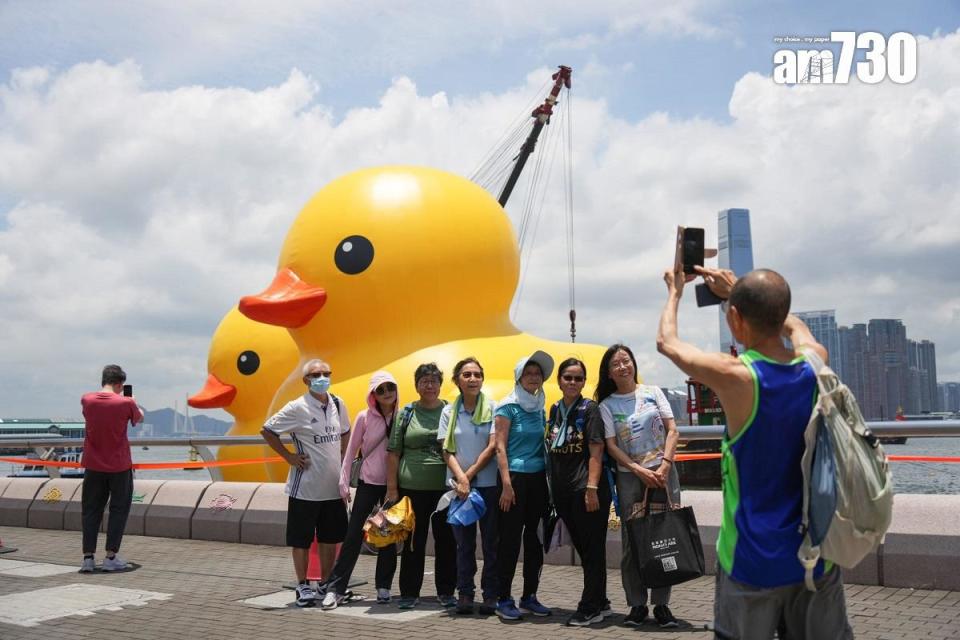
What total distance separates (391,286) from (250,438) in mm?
3633

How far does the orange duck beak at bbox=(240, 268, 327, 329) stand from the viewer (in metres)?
13.0

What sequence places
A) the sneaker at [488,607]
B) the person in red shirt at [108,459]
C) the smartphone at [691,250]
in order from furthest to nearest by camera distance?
the person in red shirt at [108,459]
the sneaker at [488,607]
the smartphone at [691,250]

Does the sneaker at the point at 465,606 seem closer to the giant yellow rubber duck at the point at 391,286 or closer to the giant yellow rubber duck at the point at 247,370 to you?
the giant yellow rubber duck at the point at 391,286

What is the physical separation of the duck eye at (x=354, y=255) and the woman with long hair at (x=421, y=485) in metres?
6.41

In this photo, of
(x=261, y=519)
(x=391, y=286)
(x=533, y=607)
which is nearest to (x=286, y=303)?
(x=391, y=286)

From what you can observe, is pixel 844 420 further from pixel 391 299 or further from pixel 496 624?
pixel 391 299

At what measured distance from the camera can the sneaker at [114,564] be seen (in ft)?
27.1

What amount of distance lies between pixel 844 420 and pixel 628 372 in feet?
10.4

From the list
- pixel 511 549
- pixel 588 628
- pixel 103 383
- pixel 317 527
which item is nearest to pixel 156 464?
pixel 103 383

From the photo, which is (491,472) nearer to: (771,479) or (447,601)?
(447,601)

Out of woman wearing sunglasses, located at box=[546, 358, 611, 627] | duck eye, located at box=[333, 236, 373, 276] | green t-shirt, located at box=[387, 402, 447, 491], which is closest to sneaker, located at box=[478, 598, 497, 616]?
woman wearing sunglasses, located at box=[546, 358, 611, 627]

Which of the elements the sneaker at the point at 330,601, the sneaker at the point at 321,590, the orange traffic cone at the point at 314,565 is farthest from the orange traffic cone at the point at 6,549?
the sneaker at the point at 330,601

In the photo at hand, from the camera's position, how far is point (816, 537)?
297 cm

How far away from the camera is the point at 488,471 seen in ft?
21.3
